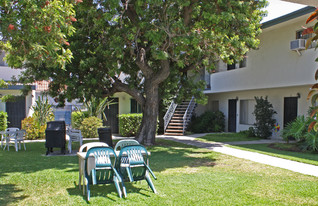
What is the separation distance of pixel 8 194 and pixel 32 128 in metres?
11.4

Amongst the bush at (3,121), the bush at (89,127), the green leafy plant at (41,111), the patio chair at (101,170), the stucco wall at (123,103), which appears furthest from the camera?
the stucco wall at (123,103)

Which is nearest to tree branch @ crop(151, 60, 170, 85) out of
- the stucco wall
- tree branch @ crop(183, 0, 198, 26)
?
tree branch @ crop(183, 0, 198, 26)

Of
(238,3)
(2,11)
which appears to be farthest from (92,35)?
(2,11)

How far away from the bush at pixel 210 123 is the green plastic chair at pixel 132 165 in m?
14.8

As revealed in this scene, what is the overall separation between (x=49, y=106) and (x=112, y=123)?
522cm

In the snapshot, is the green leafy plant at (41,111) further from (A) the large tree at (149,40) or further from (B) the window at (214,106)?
(B) the window at (214,106)

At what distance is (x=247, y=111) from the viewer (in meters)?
19.7

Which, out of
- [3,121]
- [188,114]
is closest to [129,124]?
[188,114]

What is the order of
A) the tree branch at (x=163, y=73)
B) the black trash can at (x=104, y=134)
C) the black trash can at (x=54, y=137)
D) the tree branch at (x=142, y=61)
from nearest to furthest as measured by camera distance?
the black trash can at (x=54, y=137) → the black trash can at (x=104, y=134) → the tree branch at (x=142, y=61) → the tree branch at (x=163, y=73)

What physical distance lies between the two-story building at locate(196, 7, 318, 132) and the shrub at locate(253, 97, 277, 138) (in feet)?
1.68

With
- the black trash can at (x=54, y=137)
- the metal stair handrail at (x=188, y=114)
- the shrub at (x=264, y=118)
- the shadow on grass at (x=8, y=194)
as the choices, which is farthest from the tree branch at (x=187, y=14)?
the metal stair handrail at (x=188, y=114)

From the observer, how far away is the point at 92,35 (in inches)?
530

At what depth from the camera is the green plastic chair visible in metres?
6.12

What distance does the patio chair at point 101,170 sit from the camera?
584 centimetres
